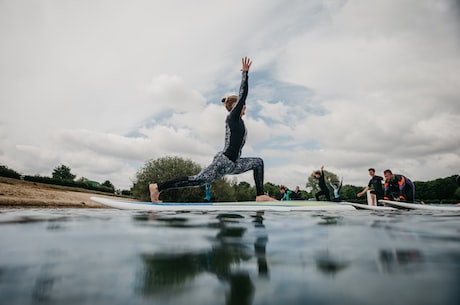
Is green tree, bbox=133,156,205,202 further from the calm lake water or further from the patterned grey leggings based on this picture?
the calm lake water

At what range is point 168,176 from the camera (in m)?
30.6

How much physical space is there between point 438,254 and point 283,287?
118cm

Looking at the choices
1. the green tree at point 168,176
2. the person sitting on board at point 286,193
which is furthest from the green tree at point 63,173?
the person sitting on board at point 286,193

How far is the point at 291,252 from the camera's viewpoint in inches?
64.2

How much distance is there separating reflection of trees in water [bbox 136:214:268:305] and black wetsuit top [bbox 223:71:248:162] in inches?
173

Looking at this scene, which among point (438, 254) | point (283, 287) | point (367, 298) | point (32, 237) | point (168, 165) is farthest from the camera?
point (168, 165)

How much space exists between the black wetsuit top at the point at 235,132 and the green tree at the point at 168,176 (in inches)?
928

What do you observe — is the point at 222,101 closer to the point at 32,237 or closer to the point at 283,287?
the point at 32,237

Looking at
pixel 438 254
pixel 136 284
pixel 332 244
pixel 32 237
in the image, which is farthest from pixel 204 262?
pixel 32 237

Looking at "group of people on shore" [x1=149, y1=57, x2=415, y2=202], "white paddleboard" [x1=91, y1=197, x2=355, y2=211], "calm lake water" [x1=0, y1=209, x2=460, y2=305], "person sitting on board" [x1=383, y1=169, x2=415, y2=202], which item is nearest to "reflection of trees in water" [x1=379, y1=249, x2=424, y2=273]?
"calm lake water" [x1=0, y1=209, x2=460, y2=305]

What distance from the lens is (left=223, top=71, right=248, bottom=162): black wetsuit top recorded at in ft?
19.7

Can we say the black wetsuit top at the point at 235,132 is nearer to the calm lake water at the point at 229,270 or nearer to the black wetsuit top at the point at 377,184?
the calm lake water at the point at 229,270

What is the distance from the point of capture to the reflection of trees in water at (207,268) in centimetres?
102

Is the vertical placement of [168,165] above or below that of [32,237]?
above
